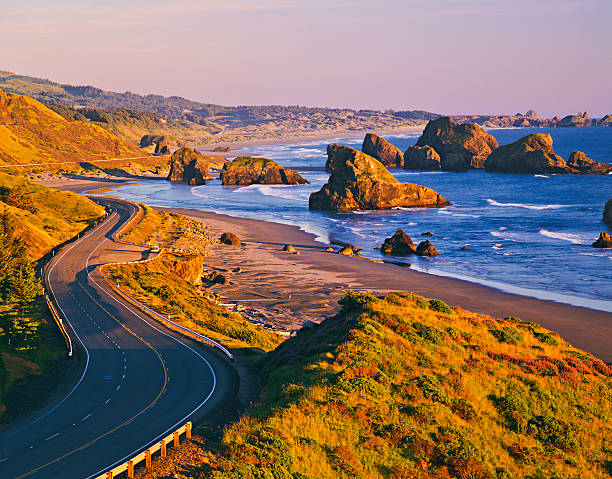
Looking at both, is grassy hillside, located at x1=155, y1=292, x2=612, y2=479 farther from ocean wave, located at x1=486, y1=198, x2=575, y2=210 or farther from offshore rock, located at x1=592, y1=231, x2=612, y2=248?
ocean wave, located at x1=486, y1=198, x2=575, y2=210

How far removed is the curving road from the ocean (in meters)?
39.1

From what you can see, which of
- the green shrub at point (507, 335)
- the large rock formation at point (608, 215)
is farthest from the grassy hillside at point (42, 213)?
the large rock formation at point (608, 215)

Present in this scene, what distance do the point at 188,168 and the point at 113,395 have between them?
158 meters

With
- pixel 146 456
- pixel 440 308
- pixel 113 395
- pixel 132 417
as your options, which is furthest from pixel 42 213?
pixel 146 456

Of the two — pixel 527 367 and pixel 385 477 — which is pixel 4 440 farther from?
pixel 527 367

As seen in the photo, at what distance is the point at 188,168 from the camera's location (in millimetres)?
179750

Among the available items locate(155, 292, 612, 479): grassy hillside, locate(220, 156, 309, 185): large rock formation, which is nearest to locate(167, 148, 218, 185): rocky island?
locate(220, 156, 309, 185): large rock formation

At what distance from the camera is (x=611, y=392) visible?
2806 cm

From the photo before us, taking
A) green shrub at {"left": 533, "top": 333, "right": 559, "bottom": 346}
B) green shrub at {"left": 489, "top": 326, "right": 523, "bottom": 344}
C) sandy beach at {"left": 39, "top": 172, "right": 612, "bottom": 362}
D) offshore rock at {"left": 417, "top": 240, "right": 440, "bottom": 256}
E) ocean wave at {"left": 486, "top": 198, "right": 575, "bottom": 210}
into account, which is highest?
green shrub at {"left": 489, "top": 326, "right": 523, "bottom": 344}

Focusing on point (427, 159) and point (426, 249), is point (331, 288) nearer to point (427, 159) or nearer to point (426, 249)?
point (426, 249)

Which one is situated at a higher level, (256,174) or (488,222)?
(256,174)

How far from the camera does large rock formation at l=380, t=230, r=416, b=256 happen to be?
77.4 m

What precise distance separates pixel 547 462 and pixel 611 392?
28.6ft

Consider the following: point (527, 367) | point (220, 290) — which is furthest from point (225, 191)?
point (527, 367)
